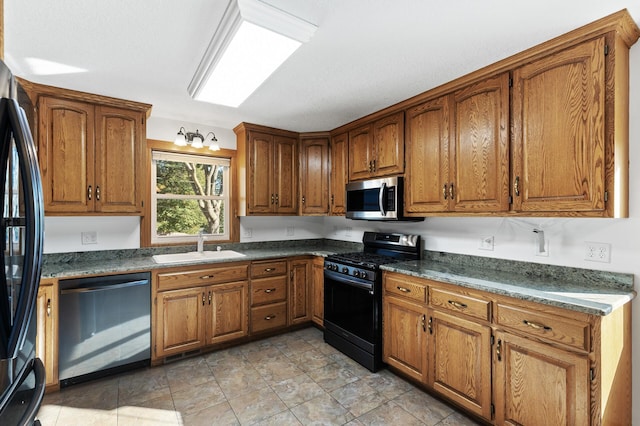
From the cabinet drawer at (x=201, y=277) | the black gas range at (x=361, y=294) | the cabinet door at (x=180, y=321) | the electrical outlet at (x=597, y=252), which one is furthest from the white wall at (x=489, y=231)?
the cabinet door at (x=180, y=321)

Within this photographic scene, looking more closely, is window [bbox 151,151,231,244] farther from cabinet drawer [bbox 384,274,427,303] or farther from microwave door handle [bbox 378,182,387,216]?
cabinet drawer [bbox 384,274,427,303]

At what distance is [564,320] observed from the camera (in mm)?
1594

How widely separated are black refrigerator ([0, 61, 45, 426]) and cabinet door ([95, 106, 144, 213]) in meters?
2.15

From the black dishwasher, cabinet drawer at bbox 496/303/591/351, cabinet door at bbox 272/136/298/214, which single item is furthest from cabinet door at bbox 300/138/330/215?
cabinet drawer at bbox 496/303/591/351

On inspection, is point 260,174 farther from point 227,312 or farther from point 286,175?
point 227,312

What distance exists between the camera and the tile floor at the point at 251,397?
205 centimetres

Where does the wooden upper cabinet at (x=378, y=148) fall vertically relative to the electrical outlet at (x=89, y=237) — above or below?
above

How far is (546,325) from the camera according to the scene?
1.66 meters

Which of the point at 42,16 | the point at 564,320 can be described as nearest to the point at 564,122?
the point at 564,320

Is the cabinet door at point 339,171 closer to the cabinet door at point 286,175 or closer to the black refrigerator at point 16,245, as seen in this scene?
the cabinet door at point 286,175

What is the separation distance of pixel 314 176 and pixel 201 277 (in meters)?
1.71

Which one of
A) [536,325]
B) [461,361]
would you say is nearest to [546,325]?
[536,325]

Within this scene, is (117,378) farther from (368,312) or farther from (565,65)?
(565,65)

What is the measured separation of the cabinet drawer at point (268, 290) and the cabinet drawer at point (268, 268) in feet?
0.18
